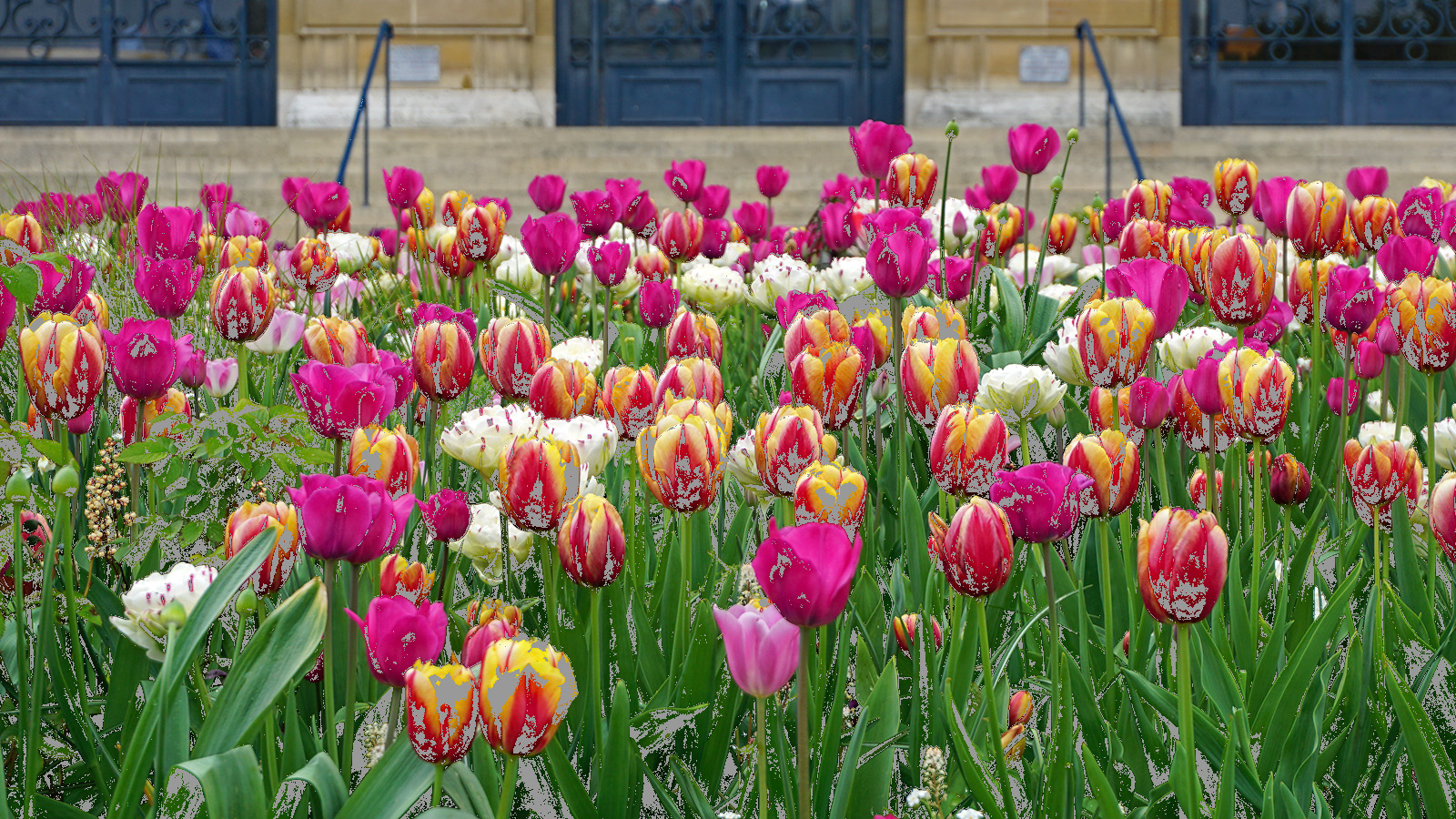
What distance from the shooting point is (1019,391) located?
1610mm

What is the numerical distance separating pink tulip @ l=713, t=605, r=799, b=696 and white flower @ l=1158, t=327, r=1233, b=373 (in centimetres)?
116

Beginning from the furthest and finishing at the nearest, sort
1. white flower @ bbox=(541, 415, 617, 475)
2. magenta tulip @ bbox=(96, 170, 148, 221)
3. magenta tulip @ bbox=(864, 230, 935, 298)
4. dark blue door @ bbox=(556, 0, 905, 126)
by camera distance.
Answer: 1. dark blue door @ bbox=(556, 0, 905, 126)
2. magenta tulip @ bbox=(96, 170, 148, 221)
3. magenta tulip @ bbox=(864, 230, 935, 298)
4. white flower @ bbox=(541, 415, 617, 475)

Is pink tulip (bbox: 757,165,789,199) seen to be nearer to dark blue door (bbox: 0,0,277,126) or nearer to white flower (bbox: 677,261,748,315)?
white flower (bbox: 677,261,748,315)

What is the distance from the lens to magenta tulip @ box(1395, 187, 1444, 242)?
105 inches

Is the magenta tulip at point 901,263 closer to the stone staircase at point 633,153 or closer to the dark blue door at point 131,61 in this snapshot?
the stone staircase at point 633,153

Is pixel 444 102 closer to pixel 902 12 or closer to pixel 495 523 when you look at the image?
pixel 902 12

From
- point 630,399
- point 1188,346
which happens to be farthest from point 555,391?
point 1188,346

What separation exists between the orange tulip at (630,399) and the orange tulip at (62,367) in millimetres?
536

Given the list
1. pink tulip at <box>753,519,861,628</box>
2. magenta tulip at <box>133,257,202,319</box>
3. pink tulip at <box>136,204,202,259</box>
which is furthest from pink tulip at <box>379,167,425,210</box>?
pink tulip at <box>753,519,861,628</box>

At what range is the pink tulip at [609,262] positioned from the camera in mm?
2363

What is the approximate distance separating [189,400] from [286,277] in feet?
4.92

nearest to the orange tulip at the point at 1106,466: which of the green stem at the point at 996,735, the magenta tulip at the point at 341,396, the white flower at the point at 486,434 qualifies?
the green stem at the point at 996,735

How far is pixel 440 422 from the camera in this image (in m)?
2.02

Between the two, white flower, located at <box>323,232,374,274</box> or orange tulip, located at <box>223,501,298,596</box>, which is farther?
white flower, located at <box>323,232,374,274</box>
